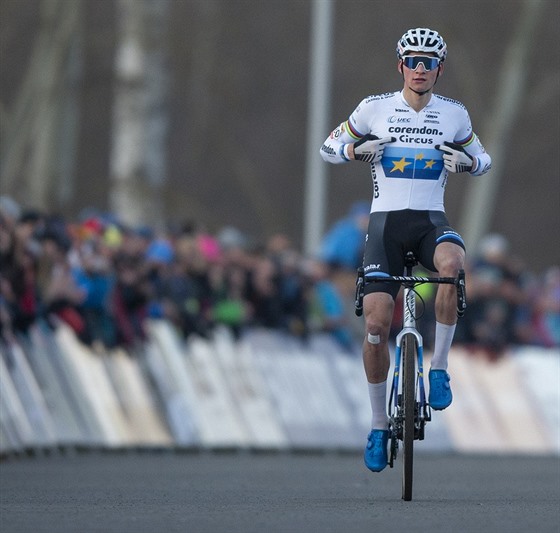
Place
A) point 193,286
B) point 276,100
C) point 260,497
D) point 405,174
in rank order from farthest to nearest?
point 276,100 → point 193,286 → point 405,174 → point 260,497

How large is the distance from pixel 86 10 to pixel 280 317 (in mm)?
Answer: 23444

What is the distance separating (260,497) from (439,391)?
125 cm

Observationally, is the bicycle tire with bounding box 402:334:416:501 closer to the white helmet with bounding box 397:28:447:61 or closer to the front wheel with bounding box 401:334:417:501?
the front wheel with bounding box 401:334:417:501

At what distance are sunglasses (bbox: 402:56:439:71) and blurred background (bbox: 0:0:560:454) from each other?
221 inches

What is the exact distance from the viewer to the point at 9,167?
3806 centimetres

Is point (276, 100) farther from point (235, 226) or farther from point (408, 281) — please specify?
point (408, 281)

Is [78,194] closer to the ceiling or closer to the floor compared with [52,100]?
closer to the floor

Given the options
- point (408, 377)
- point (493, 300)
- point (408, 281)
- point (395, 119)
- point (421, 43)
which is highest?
point (421, 43)

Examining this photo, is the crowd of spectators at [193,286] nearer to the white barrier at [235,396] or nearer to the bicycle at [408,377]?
the white barrier at [235,396]

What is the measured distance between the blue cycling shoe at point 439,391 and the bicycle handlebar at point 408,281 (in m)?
0.39

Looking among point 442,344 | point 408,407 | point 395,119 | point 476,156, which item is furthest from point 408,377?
point 395,119

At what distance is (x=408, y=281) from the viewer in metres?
13.0

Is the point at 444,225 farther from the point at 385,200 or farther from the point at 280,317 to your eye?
the point at 280,317

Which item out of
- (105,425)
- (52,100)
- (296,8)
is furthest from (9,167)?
(105,425)
